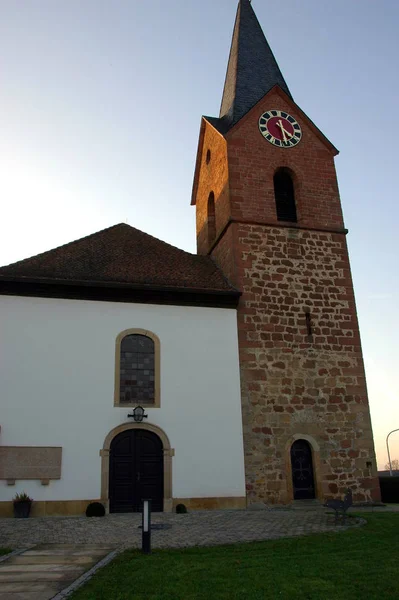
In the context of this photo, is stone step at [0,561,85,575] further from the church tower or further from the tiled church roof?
the tiled church roof

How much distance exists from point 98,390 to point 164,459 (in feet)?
8.65

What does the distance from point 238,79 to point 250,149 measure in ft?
15.4

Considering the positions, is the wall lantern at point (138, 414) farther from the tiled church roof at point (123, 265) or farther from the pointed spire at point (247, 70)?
the pointed spire at point (247, 70)

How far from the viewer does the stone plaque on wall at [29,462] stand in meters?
13.7

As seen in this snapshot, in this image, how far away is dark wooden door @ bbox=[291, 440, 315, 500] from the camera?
15.6 meters

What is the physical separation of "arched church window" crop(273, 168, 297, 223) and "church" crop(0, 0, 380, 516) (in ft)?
0.29

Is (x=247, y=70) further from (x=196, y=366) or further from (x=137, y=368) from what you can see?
(x=137, y=368)

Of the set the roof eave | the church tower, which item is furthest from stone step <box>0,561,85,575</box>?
the roof eave

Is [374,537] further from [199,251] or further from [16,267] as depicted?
[199,251]

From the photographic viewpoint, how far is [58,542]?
31.9 feet

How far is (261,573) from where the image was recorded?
688 centimetres

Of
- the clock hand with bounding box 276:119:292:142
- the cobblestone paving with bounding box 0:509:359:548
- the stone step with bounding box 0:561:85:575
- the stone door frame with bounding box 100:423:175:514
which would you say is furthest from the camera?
the clock hand with bounding box 276:119:292:142

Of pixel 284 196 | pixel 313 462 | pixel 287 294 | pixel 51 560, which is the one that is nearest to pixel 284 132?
pixel 284 196

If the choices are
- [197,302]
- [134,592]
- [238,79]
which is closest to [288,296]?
[197,302]
